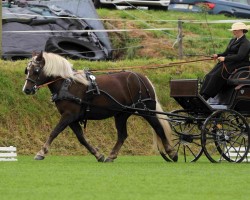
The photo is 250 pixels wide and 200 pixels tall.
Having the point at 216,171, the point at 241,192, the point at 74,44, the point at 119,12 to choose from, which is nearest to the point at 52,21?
the point at 74,44

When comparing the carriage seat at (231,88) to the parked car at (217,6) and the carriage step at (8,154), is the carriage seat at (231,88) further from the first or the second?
the parked car at (217,6)

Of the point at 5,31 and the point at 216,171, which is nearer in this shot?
the point at 216,171

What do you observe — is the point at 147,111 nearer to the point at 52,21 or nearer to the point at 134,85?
the point at 134,85

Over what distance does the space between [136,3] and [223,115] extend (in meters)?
Answer: 15.5

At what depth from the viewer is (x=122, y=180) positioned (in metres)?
14.5

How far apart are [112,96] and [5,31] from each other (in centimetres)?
754

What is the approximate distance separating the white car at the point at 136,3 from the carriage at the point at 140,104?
13.8 metres

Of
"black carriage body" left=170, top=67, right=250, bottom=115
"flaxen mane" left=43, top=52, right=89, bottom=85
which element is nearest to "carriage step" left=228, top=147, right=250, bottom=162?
"black carriage body" left=170, top=67, right=250, bottom=115

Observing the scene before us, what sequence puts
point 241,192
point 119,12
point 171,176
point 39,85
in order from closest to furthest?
point 241,192
point 171,176
point 39,85
point 119,12

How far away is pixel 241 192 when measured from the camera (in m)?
13.2

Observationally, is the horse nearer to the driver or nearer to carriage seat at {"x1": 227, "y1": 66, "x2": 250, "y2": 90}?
the driver

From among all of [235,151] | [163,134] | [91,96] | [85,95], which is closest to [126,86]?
[91,96]

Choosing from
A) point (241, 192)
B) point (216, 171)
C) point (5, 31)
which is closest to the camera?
point (241, 192)

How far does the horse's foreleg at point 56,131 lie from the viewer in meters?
18.6
